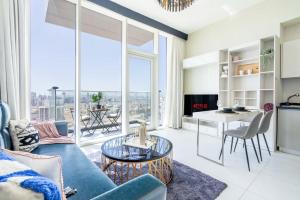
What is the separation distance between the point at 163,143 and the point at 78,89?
2.02 metres

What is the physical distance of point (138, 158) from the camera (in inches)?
60.9

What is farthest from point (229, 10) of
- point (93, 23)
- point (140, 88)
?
point (93, 23)

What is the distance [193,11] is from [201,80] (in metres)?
1.78

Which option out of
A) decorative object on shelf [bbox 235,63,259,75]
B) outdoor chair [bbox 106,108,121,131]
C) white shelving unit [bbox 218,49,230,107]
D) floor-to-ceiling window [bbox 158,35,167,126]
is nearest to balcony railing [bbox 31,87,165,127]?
outdoor chair [bbox 106,108,121,131]

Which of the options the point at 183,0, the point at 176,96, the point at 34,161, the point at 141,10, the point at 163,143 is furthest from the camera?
the point at 176,96

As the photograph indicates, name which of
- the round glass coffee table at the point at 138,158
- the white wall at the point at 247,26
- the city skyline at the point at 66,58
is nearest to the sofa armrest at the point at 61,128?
the round glass coffee table at the point at 138,158

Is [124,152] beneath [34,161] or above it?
beneath

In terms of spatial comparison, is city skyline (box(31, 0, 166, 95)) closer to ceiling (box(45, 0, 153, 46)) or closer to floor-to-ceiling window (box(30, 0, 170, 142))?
floor-to-ceiling window (box(30, 0, 170, 142))

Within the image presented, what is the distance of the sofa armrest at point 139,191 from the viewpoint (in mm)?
716

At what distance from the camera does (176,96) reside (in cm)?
464

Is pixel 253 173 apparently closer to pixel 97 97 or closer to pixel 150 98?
pixel 150 98

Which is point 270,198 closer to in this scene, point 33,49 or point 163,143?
point 163,143

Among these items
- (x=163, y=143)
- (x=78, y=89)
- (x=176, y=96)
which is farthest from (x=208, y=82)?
(x=78, y=89)

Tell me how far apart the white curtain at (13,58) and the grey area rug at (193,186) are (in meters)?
2.33
